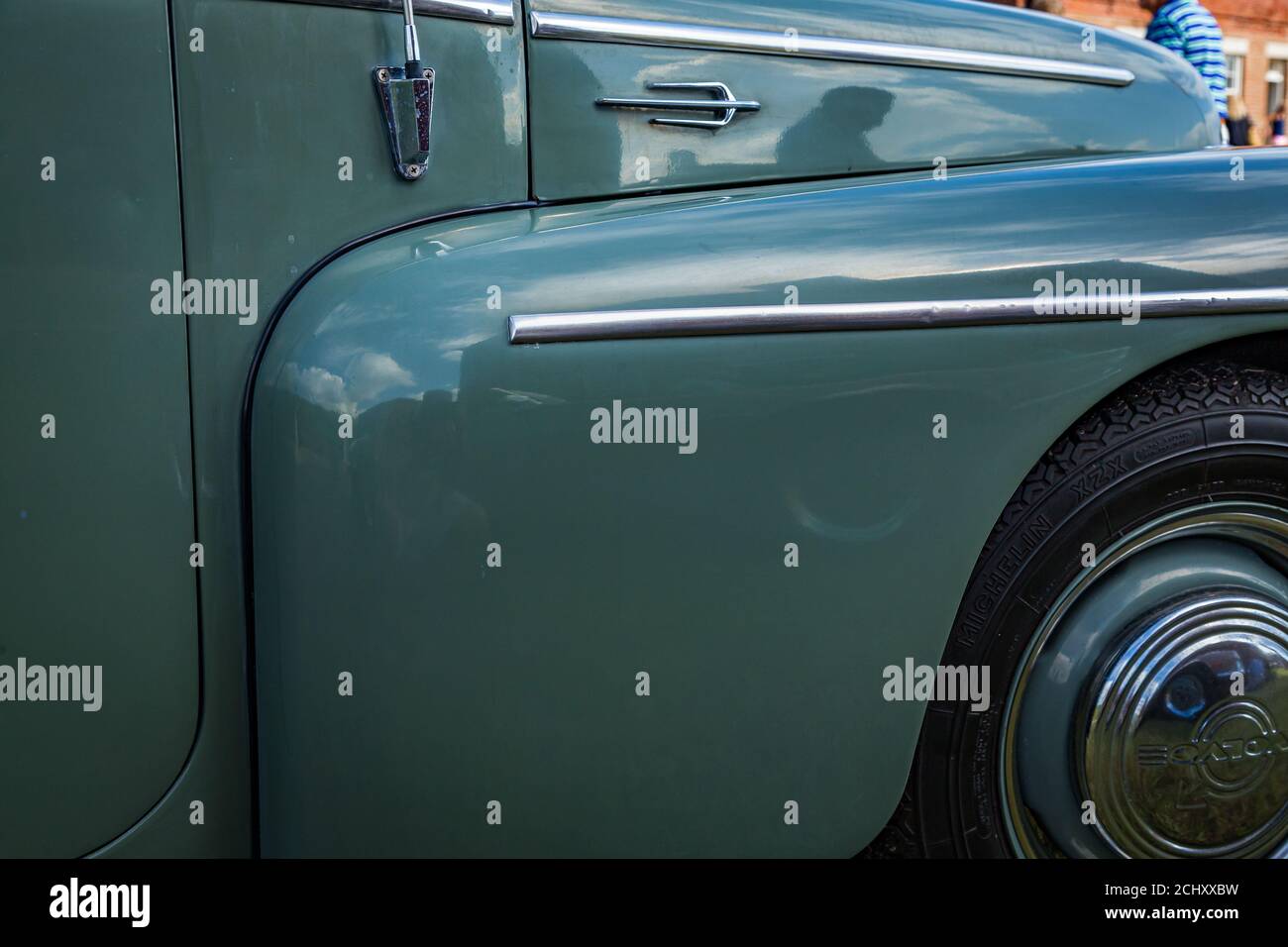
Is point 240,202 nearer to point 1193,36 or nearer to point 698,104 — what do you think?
point 698,104

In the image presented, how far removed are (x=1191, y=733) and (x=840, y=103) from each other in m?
0.98

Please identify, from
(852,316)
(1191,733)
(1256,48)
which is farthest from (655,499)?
(1256,48)

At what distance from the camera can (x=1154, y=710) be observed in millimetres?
1414

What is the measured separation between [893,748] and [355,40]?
1055 millimetres

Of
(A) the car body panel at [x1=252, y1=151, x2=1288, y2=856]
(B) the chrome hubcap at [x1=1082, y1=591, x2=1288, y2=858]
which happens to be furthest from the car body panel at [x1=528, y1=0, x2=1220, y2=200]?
(B) the chrome hubcap at [x1=1082, y1=591, x2=1288, y2=858]

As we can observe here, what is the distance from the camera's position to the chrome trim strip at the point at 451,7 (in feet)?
4.20

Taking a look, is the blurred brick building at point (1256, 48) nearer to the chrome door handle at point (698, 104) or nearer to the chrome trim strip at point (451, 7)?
the chrome door handle at point (698, 104)

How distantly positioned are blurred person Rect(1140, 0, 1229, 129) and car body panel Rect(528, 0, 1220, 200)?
1149mm

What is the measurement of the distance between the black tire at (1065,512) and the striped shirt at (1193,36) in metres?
1.77

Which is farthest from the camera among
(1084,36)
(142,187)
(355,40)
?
(1084,36)
